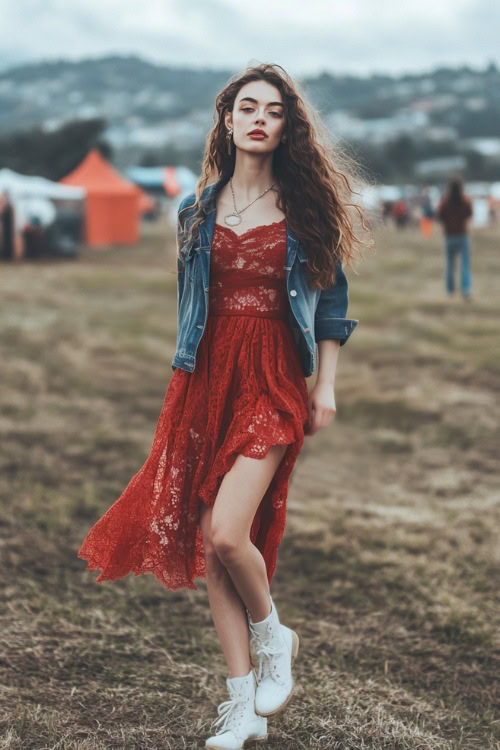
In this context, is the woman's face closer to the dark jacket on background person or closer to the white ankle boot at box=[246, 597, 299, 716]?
the white ankle boot at box=[246, 597, 299, 716]

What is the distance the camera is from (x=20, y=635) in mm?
3541

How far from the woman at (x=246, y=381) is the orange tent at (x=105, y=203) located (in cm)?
2287

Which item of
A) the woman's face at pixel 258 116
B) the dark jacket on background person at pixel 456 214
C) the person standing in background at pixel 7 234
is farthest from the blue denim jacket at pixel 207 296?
the person standing in background at pixel 7 234

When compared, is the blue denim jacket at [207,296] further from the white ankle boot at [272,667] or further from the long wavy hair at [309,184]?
the white ankle boot at [272,667]

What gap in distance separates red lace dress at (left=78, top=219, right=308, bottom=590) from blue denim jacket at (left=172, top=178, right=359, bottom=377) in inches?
1.2

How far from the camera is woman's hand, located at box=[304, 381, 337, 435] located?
277 cm

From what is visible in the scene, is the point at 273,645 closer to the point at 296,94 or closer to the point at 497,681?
the point at 497,681

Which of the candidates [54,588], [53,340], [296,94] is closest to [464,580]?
[54,588]

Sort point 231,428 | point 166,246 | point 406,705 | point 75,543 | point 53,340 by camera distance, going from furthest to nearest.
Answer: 1. point 166,246
2. point 53,340
3. point 75,543
4. point 406,705
5. point 231,428

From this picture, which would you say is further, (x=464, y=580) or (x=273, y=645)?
(x=464, y=580)

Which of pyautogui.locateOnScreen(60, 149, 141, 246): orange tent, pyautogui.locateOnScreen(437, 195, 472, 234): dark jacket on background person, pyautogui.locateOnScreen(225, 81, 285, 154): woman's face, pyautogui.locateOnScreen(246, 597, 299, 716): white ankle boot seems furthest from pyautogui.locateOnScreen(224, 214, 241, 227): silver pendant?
pyautogui.locateOnScreen(60, 149, 141, 246): orange tent

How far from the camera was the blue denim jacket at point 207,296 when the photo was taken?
2633 mm

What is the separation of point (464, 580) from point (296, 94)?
2.73 meters

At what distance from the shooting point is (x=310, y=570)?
4766 mm
